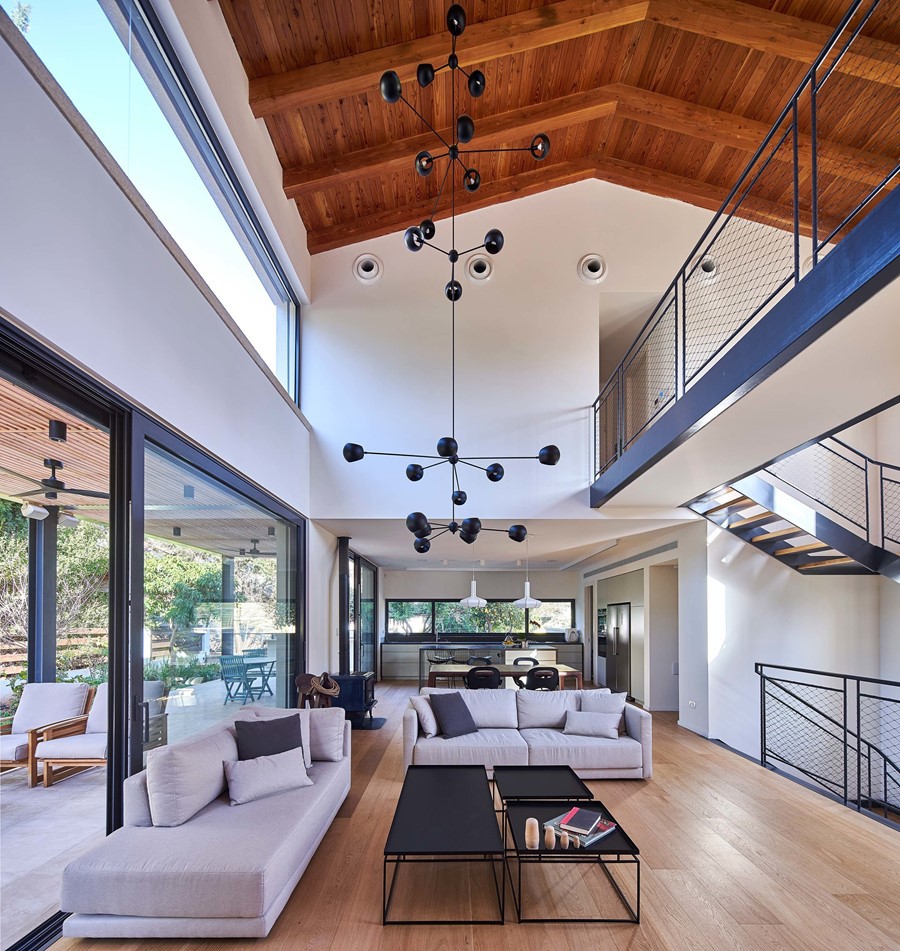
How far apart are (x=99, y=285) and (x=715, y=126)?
6.24m

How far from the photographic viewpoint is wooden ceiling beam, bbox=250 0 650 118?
5.59m

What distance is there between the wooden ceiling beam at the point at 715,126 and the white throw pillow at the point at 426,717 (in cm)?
610

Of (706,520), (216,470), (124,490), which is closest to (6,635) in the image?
(124,490)

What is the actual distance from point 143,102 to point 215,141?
110 cm

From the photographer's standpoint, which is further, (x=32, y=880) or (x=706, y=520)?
(x=706, y=520)

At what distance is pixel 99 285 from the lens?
3.14 m

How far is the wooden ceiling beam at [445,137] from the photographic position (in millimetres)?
6812

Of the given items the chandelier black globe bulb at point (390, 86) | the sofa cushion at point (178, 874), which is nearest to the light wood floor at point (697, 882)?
the sofa cushion at point (178, 874)

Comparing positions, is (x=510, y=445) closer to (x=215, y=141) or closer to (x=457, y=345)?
(x=457, y=345)

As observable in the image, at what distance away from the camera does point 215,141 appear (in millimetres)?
Result: 4953

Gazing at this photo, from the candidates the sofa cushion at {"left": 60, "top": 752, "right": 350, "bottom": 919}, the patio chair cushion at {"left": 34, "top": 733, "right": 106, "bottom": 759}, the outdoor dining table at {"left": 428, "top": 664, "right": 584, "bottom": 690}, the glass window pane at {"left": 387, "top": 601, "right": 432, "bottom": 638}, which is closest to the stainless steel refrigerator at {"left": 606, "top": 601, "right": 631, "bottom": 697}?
the outdoor dining table at {"left": 428, "top": 664, "right": 584, "bottom": 690}

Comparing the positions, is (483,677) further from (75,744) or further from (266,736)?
(75,744)

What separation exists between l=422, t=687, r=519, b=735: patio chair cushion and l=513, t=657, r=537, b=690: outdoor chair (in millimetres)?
2150

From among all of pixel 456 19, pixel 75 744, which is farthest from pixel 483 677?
pixel 456 19
